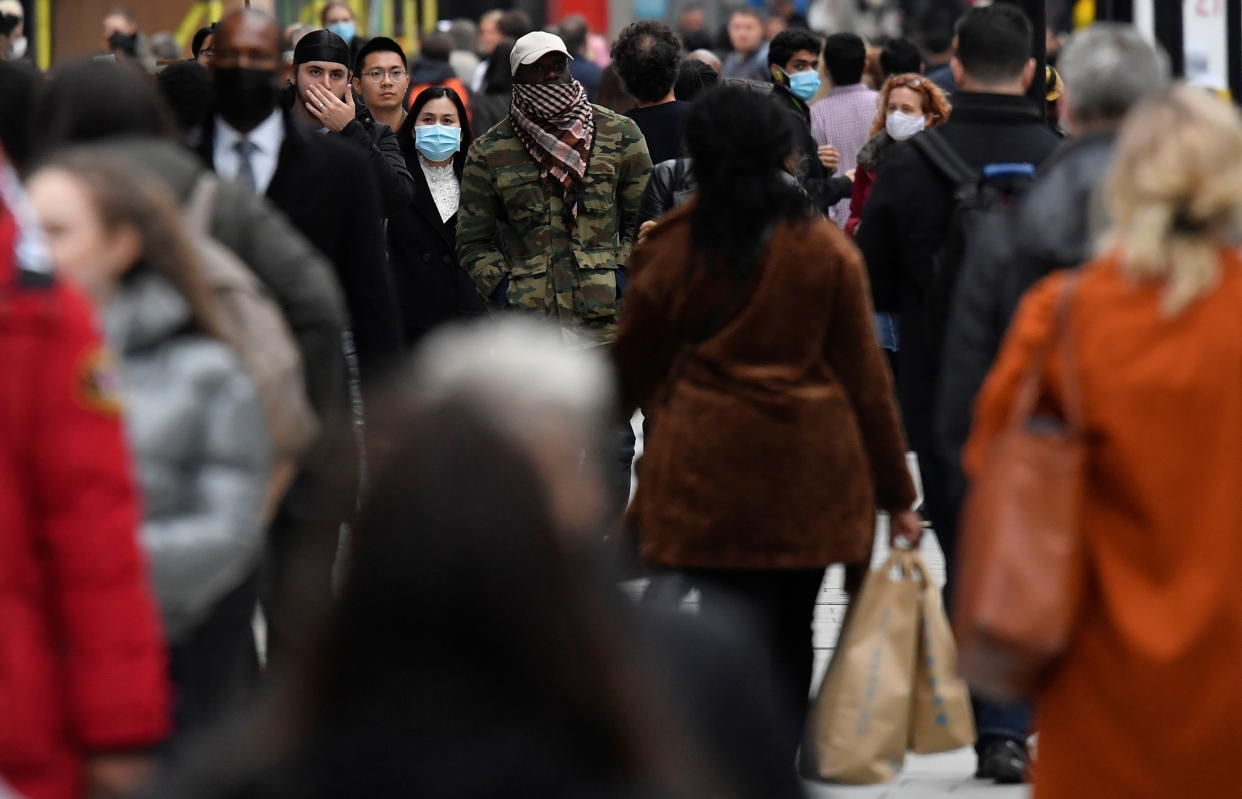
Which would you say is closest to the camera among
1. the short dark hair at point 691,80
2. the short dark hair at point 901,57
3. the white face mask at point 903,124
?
the white face mask at point 903,124

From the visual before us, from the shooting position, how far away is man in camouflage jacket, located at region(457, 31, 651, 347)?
8188 mm

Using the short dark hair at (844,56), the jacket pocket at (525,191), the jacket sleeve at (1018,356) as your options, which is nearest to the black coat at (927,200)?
the jacket sleeve at (1018,356)

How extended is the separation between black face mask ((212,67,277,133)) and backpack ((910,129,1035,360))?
1652 millimetres

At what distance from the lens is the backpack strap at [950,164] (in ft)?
19.4

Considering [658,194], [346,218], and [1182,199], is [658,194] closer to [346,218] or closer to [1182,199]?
[346,218]

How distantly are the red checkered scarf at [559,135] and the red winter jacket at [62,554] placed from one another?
16.0 ft

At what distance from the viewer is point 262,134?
18.5 ft

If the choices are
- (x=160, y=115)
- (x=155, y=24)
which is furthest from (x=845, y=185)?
(x=155, y=24)

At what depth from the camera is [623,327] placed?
5.19 meters

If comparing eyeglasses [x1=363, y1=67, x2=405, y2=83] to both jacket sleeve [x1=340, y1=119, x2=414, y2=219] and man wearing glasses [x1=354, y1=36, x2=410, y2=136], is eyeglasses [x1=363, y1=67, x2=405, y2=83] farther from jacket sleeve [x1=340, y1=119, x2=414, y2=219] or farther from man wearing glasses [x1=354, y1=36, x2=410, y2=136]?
jacket sleeve [x1=340, y1=119, x2=414, y2=219]

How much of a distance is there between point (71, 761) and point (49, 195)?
3.49 ft

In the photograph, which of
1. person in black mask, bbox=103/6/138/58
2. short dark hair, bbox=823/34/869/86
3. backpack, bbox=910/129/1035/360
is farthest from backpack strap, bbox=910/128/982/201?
person in black mask, bbox=103/6/138/58

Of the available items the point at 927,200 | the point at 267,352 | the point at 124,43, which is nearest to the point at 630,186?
the point at 927,200

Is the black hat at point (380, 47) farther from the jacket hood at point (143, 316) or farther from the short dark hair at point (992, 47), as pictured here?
the jacket hood at point (143, 316)
